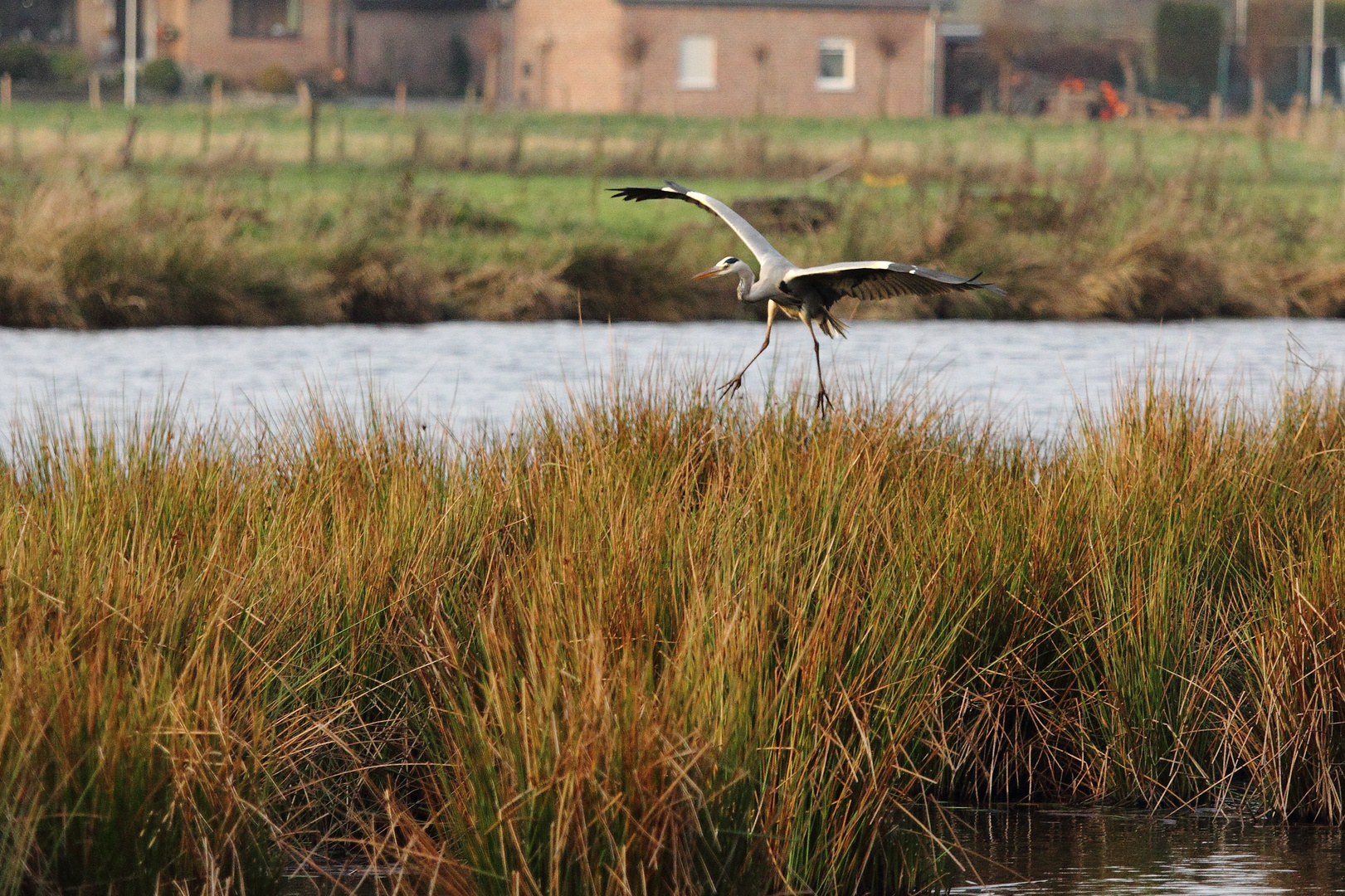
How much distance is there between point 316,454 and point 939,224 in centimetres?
1565

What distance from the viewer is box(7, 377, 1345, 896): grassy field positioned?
4000 mm

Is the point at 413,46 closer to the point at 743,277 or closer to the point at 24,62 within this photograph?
the point at 24,62

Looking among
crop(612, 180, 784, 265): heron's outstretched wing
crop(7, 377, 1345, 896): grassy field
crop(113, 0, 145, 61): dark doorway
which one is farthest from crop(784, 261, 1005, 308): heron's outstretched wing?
crop(113, 0, 145, 61): dark doorway

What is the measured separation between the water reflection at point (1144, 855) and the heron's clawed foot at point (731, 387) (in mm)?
2100

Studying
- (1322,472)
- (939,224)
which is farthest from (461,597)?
(939,224)

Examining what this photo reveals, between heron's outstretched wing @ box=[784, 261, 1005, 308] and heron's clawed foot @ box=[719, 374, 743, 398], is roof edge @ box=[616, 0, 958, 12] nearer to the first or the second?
heron's clawed foot @ box=[719, 374, 743, 398]

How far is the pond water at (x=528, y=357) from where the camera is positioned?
1348 cm

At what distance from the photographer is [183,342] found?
718 inches

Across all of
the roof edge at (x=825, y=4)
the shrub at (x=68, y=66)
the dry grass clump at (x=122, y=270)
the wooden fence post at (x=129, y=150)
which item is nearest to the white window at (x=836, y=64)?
the roof edge at (x=825, y=4)

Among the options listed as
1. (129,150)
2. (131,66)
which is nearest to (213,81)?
(131,66)

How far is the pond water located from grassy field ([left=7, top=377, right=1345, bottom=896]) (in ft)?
14.8

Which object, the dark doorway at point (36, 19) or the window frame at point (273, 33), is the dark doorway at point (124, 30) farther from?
the window frame at point (273, 33)

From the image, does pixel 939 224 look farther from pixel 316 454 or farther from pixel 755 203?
pixel 316 454

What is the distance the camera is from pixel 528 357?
17.1 metres
